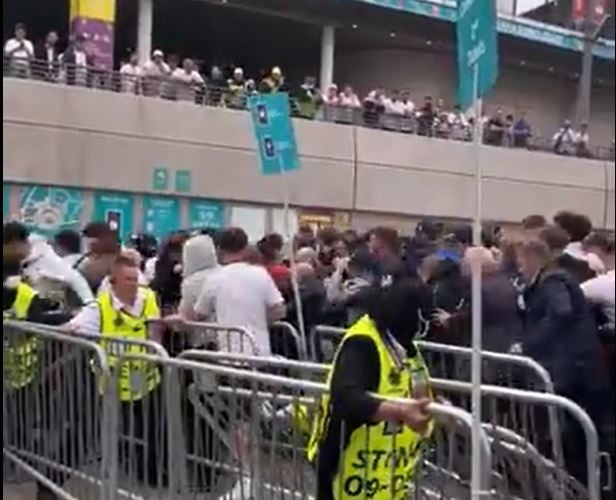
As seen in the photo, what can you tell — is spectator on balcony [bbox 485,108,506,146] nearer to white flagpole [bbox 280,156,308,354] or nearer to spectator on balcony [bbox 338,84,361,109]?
spectator on balcony [bbox 338,84,361,109]

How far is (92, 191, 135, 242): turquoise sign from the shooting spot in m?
5.03

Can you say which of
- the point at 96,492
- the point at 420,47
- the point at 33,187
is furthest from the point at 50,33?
the point at 96,492

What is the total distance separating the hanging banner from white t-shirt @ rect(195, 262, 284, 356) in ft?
6.59

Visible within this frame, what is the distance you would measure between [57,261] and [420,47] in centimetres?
199

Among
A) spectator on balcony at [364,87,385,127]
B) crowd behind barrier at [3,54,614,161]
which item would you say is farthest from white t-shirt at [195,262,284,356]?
spectator on balcony at [364,87,385,127]

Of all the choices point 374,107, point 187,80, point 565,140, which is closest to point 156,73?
point 187,80

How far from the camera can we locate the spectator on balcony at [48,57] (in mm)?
4227

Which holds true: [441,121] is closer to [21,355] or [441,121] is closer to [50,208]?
[50,208]

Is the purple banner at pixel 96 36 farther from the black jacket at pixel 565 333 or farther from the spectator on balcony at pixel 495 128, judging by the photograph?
the black jacket at pixel 565 333

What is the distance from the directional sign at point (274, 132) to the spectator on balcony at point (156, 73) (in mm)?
374

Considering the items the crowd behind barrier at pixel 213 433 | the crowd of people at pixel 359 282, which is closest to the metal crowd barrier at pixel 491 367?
the crowd of people at pixel 359 282

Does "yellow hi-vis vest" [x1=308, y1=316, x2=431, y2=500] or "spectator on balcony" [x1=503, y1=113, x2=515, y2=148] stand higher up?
"spectator on balcony" [x1=503, y1=113, x2=515, y2=148]

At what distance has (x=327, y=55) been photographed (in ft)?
15.9

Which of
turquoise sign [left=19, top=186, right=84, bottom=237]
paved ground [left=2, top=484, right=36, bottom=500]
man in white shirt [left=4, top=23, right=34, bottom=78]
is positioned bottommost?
paved ground [left=2, top=484, right=36, bottom=500]
